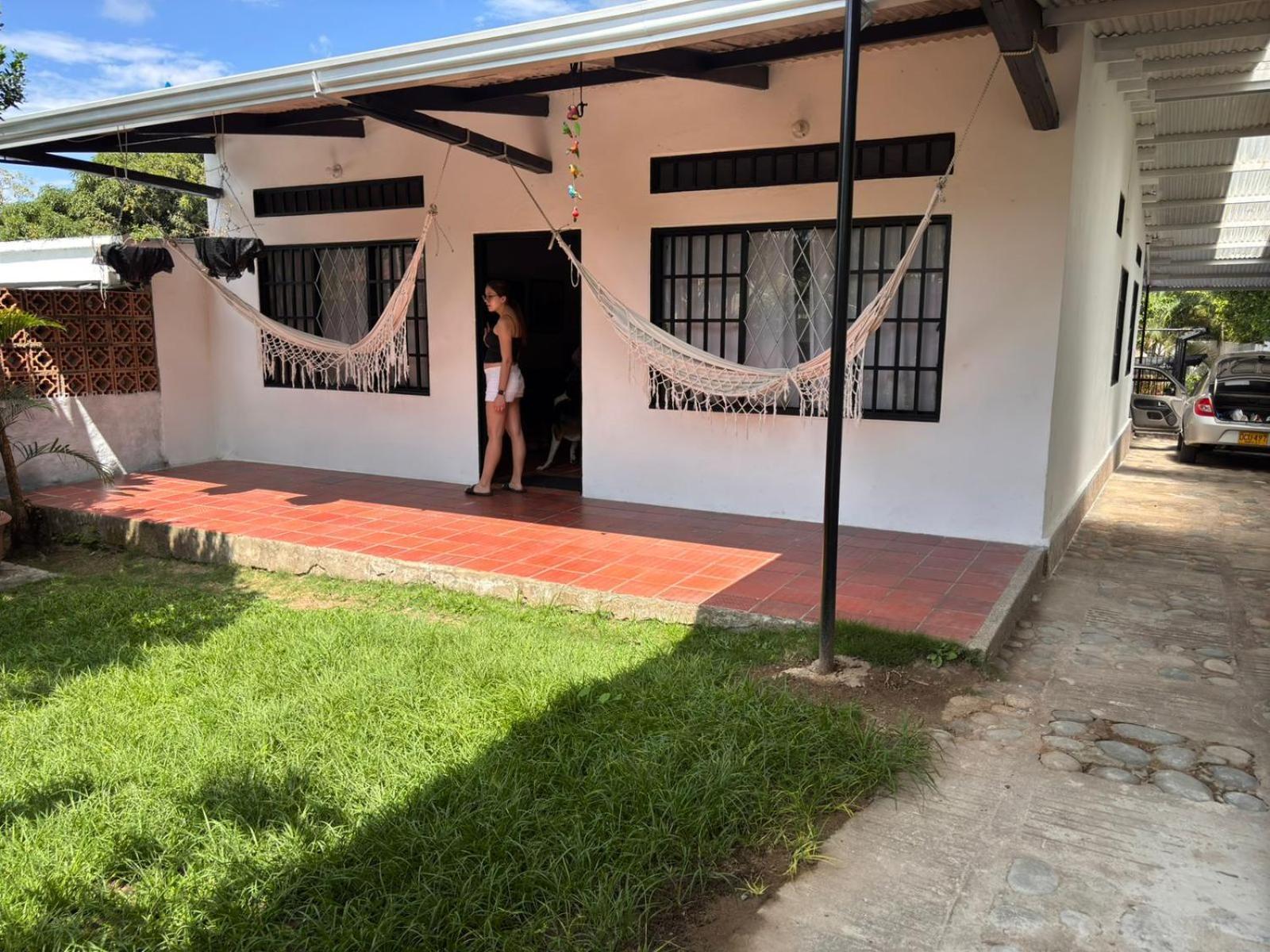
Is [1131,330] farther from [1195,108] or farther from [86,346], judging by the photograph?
[86,346]

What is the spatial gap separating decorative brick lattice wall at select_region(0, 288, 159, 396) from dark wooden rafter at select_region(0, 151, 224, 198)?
815 mm

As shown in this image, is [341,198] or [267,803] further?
[341,198]

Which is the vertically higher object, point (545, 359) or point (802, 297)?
point (802, 297)

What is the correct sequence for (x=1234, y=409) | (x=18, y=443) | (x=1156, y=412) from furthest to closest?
(x=1156, y=412), (x=1234, y=409), (x=18, y=443)

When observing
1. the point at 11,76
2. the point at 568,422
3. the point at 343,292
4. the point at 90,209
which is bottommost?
the point at 568,422

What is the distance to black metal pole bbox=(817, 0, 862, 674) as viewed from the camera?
278 centimetres

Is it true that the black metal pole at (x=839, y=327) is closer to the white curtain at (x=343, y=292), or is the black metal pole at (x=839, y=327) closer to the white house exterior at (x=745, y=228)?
the white house exterior at (x=745, y=228)

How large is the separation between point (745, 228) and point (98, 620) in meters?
3.83

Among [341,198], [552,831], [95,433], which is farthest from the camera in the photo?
[341,198]

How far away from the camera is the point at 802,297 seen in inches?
204

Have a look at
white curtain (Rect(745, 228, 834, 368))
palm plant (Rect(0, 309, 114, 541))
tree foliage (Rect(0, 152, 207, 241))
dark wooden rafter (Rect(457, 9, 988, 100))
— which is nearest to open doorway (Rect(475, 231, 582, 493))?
dark wooden rafter (Rect(457, 9, 988, 100))

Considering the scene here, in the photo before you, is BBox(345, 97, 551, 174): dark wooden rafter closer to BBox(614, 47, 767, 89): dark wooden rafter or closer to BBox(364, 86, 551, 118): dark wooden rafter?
BBox(364, 86, 551, 118): dark wooden rafter

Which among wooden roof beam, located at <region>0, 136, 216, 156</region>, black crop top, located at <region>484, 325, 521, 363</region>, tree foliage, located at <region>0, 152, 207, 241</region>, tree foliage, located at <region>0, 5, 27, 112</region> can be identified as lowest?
black crop top, located at <region>484, 325, 521, 363</region>

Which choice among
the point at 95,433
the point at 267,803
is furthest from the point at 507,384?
the point at 267,803
